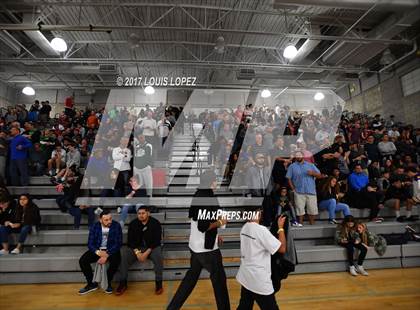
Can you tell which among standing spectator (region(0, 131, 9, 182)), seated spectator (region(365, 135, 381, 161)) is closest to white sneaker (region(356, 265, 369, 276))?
seated spectator (region(365, 135, 381, 161))


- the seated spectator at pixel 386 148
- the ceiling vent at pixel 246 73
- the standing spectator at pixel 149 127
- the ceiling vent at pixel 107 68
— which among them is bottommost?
the seated spectator at pixel 386 148

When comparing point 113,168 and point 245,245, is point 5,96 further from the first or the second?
point 245,245

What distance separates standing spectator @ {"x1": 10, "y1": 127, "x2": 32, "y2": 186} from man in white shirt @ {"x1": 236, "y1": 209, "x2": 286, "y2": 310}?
642cm

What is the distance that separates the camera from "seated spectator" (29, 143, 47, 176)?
7.71m

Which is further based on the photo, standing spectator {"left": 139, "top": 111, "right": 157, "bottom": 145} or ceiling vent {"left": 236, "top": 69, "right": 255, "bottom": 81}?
ceiling vent {"left": 236, "top": 69, "right": 255, "bottom": 81}

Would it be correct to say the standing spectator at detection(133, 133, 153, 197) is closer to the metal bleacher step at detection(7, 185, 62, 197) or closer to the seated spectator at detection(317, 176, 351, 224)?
the metal bleacher step at detection(7, 185, 62, 197)

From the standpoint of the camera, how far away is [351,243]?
17.2 ft

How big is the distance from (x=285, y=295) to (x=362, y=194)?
11.6ft

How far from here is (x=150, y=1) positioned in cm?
Answer: 974

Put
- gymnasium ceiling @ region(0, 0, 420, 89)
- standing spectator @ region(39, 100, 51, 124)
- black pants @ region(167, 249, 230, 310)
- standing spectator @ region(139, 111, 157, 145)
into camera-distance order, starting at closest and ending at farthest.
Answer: black pants @ region(167, 249, 230, 310) < standing spectator @ region(139, 111, 157, 145) < gymnasium ceiling @ region(0, 0, 420, 89) < standing spectator @ region(39, 100, 51, 124)

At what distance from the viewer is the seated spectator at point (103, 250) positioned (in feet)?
14.9

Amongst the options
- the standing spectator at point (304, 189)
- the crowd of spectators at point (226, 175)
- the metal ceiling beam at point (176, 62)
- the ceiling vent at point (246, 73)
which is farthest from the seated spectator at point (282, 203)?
the ceiling vent at point (246, 73)

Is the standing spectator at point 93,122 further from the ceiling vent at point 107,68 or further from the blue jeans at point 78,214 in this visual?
the blue jeans at point 78,214

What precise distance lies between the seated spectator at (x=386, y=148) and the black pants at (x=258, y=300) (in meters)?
8.06
